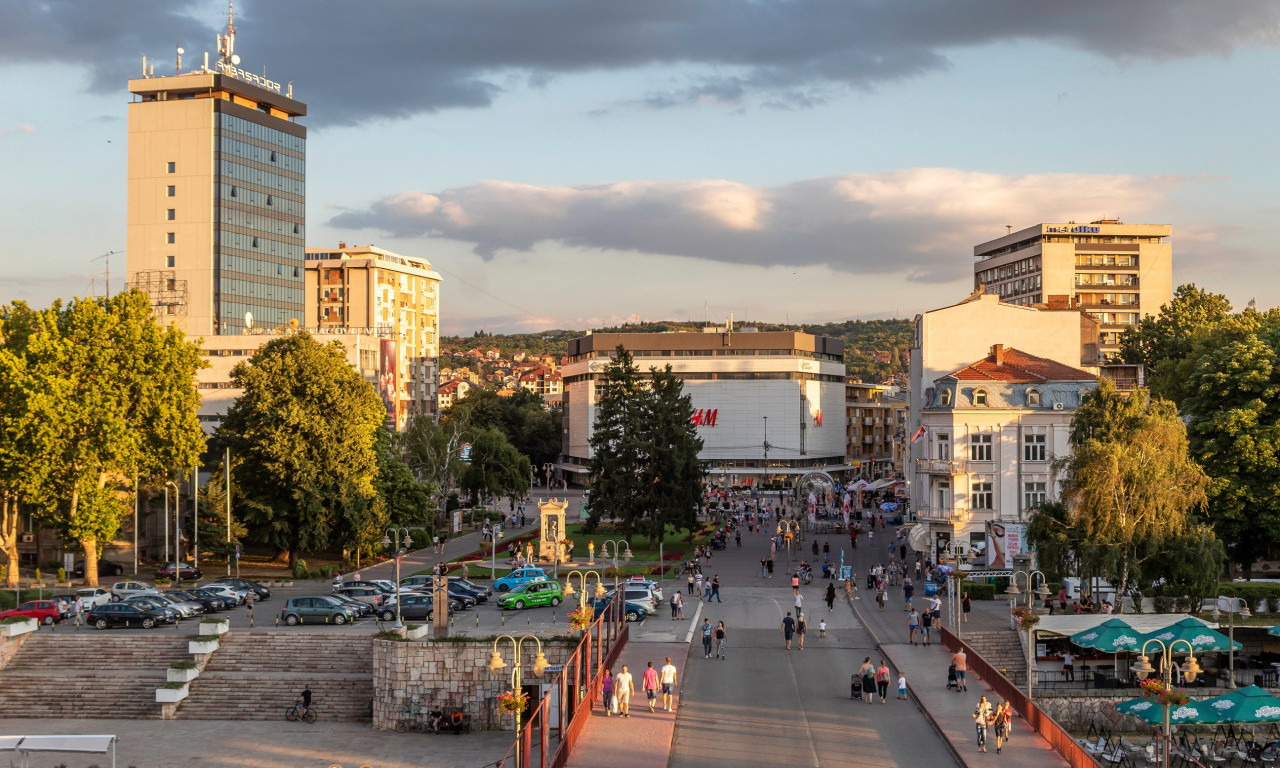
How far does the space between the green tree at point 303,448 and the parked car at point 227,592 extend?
1004 centimetres

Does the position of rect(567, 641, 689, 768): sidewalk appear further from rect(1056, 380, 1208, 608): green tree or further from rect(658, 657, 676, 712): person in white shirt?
rect(1056, 380, 1208, 608): green tree

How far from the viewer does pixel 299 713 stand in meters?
41.8

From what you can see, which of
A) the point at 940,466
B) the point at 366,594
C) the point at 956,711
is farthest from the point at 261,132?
the point at 956,711

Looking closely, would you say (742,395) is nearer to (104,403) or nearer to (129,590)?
(104,403)

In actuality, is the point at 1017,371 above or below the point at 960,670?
above

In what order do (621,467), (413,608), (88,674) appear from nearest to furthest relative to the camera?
(88,674)
(413,608)
(621,467)

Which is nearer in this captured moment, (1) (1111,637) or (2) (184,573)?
(1) (1111,637)

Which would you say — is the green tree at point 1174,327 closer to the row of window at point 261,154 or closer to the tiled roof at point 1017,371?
the tiled roof at point 1017,371

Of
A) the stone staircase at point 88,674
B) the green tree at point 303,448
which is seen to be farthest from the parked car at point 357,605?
the green tree at point 303,448

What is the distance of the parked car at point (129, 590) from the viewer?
5206 centimetres

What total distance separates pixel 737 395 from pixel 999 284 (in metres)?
36.0

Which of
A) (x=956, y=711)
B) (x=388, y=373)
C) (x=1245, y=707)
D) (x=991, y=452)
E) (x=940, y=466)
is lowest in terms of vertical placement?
(x=956, y=711)

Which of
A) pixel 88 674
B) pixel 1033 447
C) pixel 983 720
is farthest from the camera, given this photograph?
pixel 1033 447

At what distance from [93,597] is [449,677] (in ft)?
69.9
